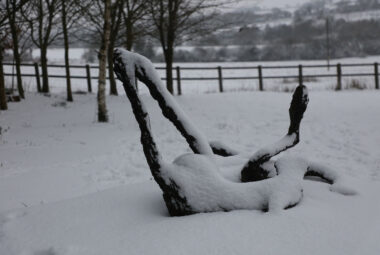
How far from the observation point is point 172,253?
1.52 meters

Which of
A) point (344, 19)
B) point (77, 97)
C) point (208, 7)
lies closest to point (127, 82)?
point (208, 7)

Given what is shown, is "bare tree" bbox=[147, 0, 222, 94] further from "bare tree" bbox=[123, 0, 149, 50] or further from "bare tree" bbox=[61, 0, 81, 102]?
"bare tree" bbox=[61, 0, 81, 102]

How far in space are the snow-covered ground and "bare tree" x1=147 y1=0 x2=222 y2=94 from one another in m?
2.13

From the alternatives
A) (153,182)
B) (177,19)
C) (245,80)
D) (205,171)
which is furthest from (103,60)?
(245,80)

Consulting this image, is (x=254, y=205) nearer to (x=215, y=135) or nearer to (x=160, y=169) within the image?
(x=160, y=169)

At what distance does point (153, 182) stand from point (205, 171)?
0.73 metres

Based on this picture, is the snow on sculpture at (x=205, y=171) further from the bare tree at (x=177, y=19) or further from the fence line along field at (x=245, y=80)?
the fence line along field at (x=245, y=80)

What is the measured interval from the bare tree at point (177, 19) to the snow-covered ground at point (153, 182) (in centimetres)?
213

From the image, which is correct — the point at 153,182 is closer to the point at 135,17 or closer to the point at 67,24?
the point at 135,17

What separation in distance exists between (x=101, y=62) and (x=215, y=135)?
10.2ft

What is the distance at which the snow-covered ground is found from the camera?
159 centimetres

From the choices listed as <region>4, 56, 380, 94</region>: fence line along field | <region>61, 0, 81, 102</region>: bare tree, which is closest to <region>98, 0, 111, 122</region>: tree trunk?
<region>61, 0, 81, 102</region>: bare tree

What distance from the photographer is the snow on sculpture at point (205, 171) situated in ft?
6.15

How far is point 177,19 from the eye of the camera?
12.2 m
